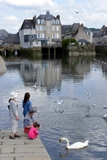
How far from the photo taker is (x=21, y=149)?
9.64m

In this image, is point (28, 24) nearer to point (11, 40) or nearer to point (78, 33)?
point (11, 40)

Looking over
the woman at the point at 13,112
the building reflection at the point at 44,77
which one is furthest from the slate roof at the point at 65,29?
the woman at the point at 13,112

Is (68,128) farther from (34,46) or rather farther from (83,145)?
(34,46)

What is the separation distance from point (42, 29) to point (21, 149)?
93.0 m

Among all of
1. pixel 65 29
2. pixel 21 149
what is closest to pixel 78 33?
pixel 65 29

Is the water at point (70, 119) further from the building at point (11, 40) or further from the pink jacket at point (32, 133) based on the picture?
the building at point (11, 40)

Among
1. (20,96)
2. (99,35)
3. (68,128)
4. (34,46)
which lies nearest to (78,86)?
(20,96)

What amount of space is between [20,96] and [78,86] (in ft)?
22.7

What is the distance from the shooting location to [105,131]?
13352mm

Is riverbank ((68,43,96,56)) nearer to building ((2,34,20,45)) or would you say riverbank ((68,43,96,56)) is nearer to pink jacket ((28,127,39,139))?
building ((2,34,20,45))

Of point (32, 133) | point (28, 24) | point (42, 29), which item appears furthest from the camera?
point (28, 24)

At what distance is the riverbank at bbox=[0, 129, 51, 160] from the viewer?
9014 millimetres

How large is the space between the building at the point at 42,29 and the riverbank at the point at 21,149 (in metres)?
87.9

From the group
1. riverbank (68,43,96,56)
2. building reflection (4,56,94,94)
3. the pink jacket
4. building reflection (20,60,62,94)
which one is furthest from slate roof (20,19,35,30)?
the pink jacket
